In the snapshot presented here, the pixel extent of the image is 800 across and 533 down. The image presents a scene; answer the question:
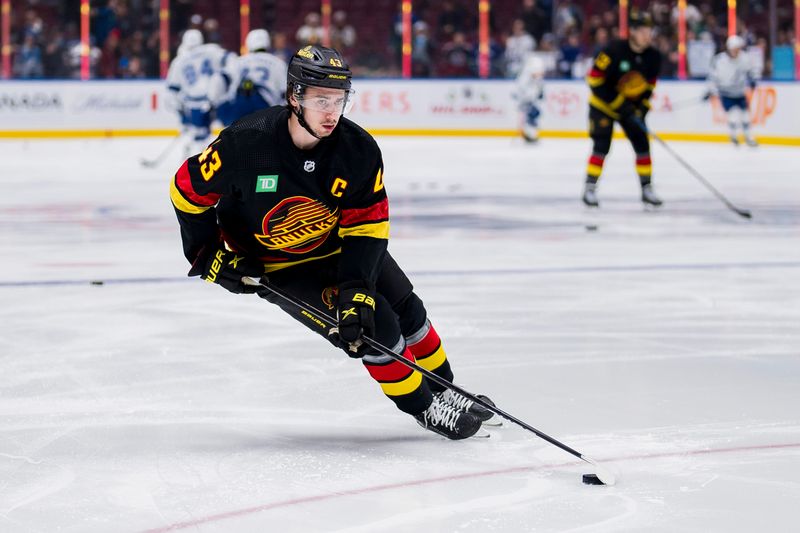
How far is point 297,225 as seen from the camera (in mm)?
3111

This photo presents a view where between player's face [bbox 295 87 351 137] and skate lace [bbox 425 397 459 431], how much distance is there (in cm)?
72

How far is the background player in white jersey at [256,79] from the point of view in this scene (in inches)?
400

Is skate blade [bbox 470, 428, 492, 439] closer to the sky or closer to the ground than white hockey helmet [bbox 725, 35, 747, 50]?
closer to the ground

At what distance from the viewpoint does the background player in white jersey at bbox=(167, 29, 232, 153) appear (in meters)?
11.8

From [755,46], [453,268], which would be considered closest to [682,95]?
[755,46]

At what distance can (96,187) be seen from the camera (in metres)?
10.3

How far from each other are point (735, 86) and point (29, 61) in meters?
8.15

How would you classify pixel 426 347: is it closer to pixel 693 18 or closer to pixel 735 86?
pixel 735 86

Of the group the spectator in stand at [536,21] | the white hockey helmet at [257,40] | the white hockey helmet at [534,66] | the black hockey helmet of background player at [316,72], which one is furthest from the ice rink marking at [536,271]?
the spectator in stand at [536,21]

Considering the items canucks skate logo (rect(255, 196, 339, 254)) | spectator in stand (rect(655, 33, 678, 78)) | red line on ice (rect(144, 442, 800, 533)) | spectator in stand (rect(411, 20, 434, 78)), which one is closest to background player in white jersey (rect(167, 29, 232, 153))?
spectator in stand (rect(411, 20, 434, 78))

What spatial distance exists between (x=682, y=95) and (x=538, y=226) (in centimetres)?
814

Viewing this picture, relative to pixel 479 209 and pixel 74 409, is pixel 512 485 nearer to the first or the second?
pixel 74 409

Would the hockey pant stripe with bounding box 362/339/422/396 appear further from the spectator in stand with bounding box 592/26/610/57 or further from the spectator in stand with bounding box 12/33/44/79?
the spectator in stand with bounding box 12/33/44/79

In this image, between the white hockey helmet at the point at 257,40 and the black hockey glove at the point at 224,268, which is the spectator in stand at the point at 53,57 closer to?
the white hockey helmet at the point at 257,40
